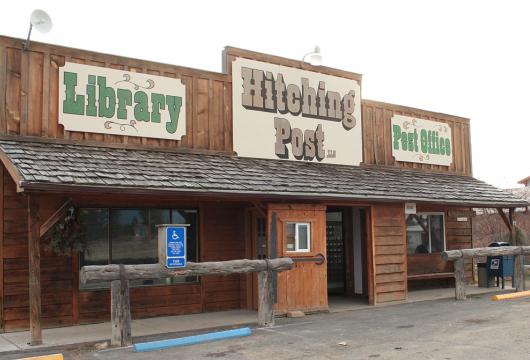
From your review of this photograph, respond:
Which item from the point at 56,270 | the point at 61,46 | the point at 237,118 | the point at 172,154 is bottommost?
the point at 56,270

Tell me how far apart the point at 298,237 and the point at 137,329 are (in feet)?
12.0

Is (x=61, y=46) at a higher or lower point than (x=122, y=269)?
higher

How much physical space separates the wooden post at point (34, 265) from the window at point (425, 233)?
1032 cm

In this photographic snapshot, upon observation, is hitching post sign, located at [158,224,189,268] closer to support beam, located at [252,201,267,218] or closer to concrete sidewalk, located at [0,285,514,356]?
concrete sidewalk, located at [0,285,514,356]

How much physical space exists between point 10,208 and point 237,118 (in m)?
4.97

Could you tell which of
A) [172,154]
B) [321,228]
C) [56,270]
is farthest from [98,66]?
[321,228]

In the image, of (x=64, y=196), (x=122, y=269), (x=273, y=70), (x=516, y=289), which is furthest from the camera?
(x=516, y=289)

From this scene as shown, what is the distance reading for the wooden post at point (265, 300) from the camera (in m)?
10.4

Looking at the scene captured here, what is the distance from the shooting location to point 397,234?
13.7m

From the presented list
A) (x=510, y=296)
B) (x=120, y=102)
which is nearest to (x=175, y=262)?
(x=120, y=102)

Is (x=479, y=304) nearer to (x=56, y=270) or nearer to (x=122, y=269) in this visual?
(x=122, y=269)

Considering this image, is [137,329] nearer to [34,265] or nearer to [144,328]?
[144,328]

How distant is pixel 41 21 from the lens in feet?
32.3

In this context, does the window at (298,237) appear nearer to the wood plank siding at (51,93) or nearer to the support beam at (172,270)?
the support beam at (172,270)
